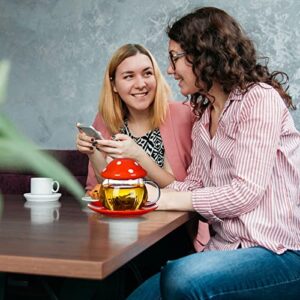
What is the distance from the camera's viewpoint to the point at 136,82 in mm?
2104

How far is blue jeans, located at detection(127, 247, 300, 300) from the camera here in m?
1.22

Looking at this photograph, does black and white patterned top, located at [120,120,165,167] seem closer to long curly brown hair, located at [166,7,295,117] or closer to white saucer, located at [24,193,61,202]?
white saucer, located at [24,193,61,202]

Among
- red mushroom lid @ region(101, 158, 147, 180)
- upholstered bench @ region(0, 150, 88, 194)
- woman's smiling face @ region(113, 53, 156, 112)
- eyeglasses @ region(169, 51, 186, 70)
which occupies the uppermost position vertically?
eyeglasses @ region(169, 51, 186, 70)

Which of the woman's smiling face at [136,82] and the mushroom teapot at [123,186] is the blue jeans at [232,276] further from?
the woman's smiling face at [136,82]

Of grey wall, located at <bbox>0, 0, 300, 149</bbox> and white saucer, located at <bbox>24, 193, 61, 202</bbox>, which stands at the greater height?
grey wall, located at <bbox>0, 0, 300, 149</bbox>

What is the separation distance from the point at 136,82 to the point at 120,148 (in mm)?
404

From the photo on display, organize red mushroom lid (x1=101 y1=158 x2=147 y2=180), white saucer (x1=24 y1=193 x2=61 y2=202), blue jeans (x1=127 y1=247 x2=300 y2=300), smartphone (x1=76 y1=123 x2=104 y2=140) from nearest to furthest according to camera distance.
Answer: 1. blue jeans (x1=127 y1=247 x2=300 y2=300)
2. red mushroom lid (x1=101 y1=158 x2=147 y2=180)
3. smartphone (x1=76 y1=123 x2=104 y2=140)
4. white saucer (x1=24 y1=193 x2=61 y2=202)

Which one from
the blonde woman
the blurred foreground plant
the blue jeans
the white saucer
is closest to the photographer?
the blue jeans

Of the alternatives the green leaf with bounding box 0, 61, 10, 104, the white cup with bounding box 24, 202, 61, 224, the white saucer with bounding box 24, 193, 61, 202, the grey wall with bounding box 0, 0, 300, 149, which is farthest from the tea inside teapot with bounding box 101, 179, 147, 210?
the green leaf with bounding box 0, 61, 10, 104

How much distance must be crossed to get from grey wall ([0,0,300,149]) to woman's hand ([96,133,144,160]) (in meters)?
1.05

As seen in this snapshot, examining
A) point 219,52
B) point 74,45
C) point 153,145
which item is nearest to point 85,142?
point 153,145

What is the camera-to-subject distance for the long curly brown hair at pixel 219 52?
152cm

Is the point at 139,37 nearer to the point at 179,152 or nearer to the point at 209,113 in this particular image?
the point at 179,152

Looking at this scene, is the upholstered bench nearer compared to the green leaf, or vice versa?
the upholstered bench
